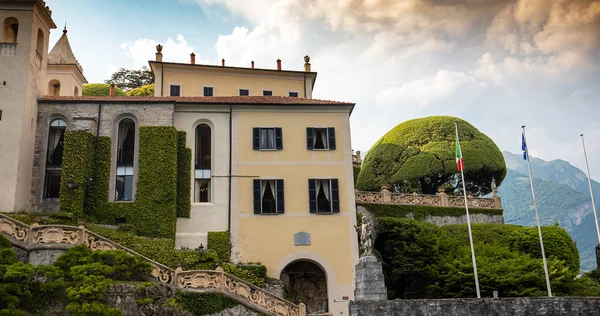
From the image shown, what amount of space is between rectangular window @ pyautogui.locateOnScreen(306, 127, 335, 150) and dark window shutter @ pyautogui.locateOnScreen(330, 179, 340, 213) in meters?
2.06

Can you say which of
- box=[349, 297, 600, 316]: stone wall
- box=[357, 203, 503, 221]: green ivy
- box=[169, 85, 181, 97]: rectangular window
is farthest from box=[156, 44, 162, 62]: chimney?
box=[349, 297, 600, 316]: stone wall

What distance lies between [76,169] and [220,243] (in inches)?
322

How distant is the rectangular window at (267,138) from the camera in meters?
29.2

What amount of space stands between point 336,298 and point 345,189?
18.9 feet

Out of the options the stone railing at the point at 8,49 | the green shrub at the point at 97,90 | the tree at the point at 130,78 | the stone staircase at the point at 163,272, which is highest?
the tree at the point at 130,78

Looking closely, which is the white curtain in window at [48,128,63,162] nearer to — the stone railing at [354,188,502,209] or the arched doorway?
the arched doorway

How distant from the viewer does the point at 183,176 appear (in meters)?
A: 28.5

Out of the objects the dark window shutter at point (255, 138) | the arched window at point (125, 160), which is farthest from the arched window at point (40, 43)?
the dark window shutter at point (255, 138)

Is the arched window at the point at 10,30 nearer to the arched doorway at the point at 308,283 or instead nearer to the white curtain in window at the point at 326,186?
the white curtain in window at the point at 326,186

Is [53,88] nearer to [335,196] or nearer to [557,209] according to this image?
[335,196]

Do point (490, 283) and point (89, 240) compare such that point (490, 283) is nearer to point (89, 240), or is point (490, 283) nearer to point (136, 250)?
point (136, 250)

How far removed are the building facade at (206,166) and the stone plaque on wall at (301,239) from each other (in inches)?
2.0

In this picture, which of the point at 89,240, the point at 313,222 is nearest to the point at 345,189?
the point at 313,222

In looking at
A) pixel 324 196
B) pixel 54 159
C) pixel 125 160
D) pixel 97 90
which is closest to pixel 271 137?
pixel 324 196
